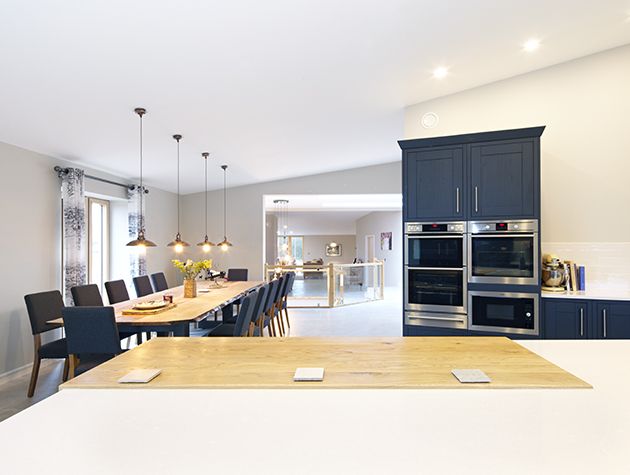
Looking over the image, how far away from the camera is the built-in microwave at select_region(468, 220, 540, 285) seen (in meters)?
3.57

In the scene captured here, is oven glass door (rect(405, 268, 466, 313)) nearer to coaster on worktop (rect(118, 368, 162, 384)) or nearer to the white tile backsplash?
the white tile backsplash

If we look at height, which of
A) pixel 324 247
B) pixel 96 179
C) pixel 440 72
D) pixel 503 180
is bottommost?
pixel 324 247

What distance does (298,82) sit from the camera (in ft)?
12.1

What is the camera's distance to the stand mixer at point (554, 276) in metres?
3.87

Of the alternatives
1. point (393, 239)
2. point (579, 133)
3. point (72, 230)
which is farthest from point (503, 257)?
point (393, 239)

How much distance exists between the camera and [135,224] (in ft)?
21.0

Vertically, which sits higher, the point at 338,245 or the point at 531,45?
the point at 531,45

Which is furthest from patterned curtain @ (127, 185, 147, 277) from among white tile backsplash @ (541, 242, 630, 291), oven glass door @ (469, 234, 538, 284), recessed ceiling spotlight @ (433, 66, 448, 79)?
white tile backsplash @ (541, 242, 630, 291)

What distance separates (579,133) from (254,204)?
5.74m

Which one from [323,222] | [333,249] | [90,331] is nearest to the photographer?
[90,331]

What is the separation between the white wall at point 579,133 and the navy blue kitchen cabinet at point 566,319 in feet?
2.90

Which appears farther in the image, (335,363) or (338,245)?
(338,245)

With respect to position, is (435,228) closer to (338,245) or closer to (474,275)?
(474,275)
